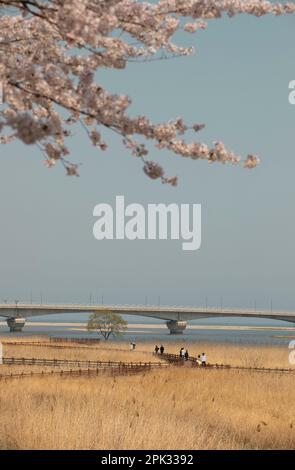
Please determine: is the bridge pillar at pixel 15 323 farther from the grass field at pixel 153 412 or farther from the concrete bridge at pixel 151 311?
the grass field at pixel 153 412

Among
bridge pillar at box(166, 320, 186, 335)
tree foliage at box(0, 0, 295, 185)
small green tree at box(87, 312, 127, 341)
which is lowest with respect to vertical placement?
bridge pillar at box(166, 320, 186, 335)

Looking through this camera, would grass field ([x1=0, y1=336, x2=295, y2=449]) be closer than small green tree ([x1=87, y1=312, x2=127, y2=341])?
Yes

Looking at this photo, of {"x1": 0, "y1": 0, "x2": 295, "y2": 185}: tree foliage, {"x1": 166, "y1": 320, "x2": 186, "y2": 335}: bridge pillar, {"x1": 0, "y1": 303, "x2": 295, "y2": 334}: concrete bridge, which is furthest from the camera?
{"x1": 166, "y1": 320, "x2": 186, "y2": 335}: bridge pillar

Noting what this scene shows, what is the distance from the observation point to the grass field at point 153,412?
16.3 meters

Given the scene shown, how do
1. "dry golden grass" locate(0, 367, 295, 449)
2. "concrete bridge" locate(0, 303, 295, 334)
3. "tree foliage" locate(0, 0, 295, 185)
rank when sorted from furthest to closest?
"concrete bridge" locate(0, 303, 295, 334) < "dry golden grass" locate(0, 367, 295, 449) < "tree foliage" locate(0, 0, 295, 185)

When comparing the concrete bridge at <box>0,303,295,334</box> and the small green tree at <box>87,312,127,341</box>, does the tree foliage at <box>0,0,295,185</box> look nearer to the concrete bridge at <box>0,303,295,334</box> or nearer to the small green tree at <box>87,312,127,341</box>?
the small green tree at <box>87,312,127,341</box>

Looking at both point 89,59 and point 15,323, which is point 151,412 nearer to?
point 89,59

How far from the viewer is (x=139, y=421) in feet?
61.5

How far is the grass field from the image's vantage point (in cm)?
1633

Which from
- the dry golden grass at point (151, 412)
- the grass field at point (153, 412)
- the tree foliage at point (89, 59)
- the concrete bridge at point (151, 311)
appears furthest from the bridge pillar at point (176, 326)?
the tree foliage at point (89, 59)

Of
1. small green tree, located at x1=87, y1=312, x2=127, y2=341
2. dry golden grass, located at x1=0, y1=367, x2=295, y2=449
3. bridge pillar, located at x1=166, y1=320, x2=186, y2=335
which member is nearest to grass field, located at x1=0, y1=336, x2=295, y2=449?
dry golden grass, located at x1=0, y1=367, x2=295, y2=449

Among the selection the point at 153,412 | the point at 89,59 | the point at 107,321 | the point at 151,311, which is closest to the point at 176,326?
the point at 151,311

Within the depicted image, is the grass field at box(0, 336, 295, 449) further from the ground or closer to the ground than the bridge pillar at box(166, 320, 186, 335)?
further from the ground

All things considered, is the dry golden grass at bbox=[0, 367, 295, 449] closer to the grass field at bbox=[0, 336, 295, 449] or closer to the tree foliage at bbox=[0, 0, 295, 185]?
the grass field at bbox=[0, 336, 295, 449]
